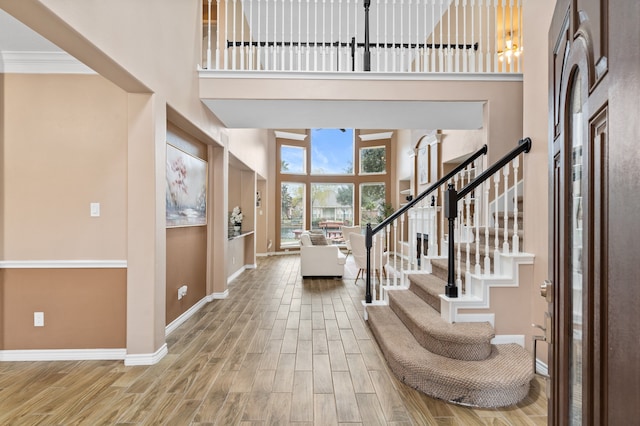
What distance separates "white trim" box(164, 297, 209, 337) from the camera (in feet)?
12.1

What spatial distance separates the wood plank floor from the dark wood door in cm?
145

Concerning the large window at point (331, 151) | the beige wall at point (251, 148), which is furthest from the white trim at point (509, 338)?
the large window at point (331, 151)

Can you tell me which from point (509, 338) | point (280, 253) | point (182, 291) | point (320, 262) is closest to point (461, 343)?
point (509, 338)

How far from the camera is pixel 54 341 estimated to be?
3035 millimetres

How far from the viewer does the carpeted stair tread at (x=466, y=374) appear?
2.30m

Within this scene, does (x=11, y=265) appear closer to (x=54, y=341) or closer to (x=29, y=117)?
(x=54, y=341)

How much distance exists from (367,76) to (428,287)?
2.68m

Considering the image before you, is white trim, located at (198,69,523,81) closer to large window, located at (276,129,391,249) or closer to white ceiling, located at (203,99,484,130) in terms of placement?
white ceiling, located at (203,99,484,130)

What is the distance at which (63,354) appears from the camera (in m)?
3.04

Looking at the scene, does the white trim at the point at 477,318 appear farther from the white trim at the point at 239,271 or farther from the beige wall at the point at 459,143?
the white trim at the point at 239,271

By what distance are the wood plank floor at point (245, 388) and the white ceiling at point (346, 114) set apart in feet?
9.20

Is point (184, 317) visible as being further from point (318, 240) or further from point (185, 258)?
point (318, 240)

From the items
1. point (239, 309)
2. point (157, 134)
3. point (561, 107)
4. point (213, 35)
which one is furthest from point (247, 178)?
point (561, 107)

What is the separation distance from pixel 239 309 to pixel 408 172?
22.3 feet
